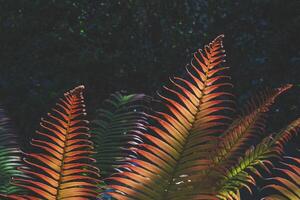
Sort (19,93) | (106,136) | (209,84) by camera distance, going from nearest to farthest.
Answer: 1. (209,84)
2. (106,136)
3. (19,93)

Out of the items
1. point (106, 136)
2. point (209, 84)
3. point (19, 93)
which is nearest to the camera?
point (209, 84)

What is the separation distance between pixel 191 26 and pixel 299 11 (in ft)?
3.59

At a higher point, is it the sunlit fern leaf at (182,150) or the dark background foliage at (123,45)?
the dark background foliage at (123,45)

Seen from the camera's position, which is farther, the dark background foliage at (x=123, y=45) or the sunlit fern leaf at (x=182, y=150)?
the dark background foliage at (x=123, y=45)

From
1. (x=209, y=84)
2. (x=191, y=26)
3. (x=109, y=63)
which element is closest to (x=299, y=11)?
(x=191, y=26)

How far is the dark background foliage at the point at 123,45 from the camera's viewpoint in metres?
6.93

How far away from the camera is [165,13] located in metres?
7.05

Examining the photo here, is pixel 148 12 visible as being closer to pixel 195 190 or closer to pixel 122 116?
pixel 122 116

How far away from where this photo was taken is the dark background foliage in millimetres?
6926

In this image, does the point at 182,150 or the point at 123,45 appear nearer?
the point at 182,150

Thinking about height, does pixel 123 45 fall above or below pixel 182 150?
above

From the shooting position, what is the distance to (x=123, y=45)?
7059 millimetres

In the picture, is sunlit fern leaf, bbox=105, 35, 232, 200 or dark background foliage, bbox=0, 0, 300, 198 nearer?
sunlit fern leaf, bbox=105, 35, 232, 200

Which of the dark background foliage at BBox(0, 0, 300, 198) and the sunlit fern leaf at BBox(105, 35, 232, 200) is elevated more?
the dark background foliage at BBox(0, 0, 300, 198)
